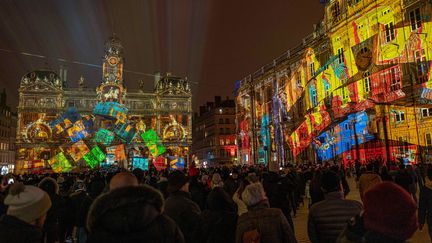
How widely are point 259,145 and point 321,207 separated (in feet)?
169

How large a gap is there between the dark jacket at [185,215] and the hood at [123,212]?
200 centimetres

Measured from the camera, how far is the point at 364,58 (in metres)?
30.3

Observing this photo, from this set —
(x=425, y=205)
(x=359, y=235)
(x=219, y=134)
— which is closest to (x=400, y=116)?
(x=425, y=205)

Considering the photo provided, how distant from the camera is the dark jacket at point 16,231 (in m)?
2.91

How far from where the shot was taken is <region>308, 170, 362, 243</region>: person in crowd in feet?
13.2

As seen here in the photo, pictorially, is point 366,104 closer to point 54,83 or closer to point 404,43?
point 404,43

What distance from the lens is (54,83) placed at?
67.1 m

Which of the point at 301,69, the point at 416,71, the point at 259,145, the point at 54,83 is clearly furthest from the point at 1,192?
the point at 54,83

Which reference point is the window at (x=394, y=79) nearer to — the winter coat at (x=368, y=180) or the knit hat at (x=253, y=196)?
the winter coat at (x=368, y=180)

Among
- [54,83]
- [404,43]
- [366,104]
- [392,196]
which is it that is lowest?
[392,196]

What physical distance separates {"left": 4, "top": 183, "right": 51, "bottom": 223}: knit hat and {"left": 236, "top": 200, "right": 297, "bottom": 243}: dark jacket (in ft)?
6.94

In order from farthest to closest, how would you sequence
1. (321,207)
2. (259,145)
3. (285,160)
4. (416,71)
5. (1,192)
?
1. (259,145)
2. (285,160)
3. (416,71)
4. (1,192)
5. (321,207)

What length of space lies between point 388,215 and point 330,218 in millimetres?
1975

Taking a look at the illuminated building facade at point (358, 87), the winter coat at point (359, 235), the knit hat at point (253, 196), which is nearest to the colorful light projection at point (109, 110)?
the illuminated building facade at point (358, 87)
